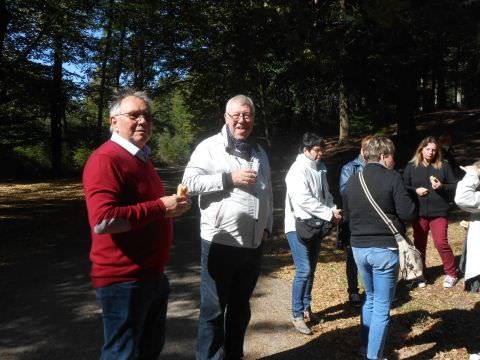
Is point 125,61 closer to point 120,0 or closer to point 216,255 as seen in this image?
point 120,0

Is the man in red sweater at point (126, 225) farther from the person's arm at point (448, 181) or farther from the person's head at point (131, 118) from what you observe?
the person's arm at point (448, 181)

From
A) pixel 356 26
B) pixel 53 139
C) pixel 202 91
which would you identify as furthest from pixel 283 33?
pixel 53 139

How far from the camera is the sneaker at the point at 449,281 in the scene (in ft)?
19.2

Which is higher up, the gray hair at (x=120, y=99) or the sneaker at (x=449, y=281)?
the gray hair at (x=120, y=99)

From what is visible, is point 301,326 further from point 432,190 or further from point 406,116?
point 406,116

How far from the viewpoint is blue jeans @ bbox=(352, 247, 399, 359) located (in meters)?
3.60

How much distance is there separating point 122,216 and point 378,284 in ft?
7.26

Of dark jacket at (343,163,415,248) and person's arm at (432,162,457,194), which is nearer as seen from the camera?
dark jacket at (343,163,415,248)

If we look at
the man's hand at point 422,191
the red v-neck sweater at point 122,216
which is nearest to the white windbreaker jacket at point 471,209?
the man's hand at point 422,191

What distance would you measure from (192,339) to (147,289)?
1932 millimetres

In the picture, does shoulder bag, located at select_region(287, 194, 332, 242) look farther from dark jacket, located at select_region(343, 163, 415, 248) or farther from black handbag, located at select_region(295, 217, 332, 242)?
dark jacket, located at select_region(343, 163, 415, 248)

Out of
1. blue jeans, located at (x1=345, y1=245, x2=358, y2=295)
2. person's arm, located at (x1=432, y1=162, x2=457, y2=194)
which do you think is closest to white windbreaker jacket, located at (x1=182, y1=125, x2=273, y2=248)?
blue jeans, located at (x1=345, y1=245, x2=358, y2=295)

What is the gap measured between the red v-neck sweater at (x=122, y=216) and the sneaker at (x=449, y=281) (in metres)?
4.48

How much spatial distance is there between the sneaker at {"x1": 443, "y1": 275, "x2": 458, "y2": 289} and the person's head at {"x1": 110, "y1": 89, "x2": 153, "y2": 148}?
469 centimetres
